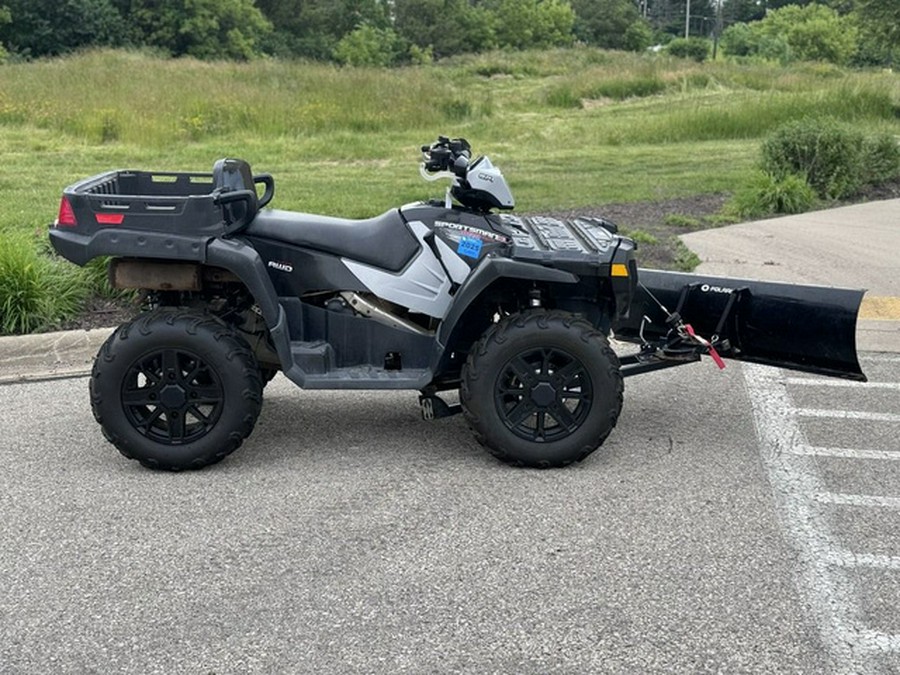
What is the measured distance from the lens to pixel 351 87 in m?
23.0

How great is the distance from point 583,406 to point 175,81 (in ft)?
68.2

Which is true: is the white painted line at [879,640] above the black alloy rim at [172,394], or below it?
below

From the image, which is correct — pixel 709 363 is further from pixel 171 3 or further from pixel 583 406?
pixel 171 3

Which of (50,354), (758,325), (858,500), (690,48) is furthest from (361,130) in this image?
(690,48)

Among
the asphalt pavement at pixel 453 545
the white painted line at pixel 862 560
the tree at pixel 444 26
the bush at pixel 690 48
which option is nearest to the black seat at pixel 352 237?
the asphalt pavement at pixel 453 545

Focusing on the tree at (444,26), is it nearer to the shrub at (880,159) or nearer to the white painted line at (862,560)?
the shrub at (880,159)

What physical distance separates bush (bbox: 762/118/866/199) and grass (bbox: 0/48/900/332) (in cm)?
99

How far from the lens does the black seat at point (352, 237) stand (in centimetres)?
480

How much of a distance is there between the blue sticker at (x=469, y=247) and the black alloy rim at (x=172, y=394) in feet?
3.89

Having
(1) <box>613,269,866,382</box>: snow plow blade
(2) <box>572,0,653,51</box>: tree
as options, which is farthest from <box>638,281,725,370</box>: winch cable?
(2) <box>572,0,653,51</box>: tree

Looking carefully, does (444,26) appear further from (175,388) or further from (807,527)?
(807,527)

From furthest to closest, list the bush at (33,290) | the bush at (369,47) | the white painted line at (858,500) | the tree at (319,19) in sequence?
the tree at (319,19)
the bush at (369,47)
the bush at (33,290)
the white painted line at (858,500)

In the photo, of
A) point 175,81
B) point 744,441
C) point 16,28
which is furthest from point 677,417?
point 16,28

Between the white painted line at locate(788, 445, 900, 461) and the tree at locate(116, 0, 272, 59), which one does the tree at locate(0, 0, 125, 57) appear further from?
the white painted line at locate(788, 445, 900, 461)
